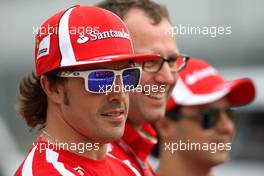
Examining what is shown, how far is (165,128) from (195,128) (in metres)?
0.20

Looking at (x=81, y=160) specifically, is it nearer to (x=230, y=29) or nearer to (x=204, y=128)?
(x=204, y=128)

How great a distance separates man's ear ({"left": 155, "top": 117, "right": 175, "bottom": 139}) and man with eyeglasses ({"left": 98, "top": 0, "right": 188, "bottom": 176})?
2.66 ft

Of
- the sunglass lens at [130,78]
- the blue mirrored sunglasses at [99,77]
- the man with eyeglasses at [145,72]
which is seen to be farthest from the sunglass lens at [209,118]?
the blue mirrored sunglasses at [99,77]

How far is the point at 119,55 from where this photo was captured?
2.88m

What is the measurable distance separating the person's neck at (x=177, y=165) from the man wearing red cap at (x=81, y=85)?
5.02 ft

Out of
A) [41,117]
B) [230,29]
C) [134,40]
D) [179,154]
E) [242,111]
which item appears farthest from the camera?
[230,29]

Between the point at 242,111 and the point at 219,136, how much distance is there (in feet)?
10.5

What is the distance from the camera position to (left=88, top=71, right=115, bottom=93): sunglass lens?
2.85 meters

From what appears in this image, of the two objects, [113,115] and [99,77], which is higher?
[99,77]

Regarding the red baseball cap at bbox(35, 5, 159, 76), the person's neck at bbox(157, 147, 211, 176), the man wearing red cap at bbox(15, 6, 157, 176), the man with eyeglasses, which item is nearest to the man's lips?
the man wearing red cap at bbox(15, 6, 157, 176)

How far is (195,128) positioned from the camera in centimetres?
467

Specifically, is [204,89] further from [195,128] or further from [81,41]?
[81,41]

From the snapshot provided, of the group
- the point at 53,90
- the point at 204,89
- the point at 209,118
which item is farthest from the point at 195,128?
the point at 53,90

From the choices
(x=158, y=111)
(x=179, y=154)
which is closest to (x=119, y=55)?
(x=158, y=111)
